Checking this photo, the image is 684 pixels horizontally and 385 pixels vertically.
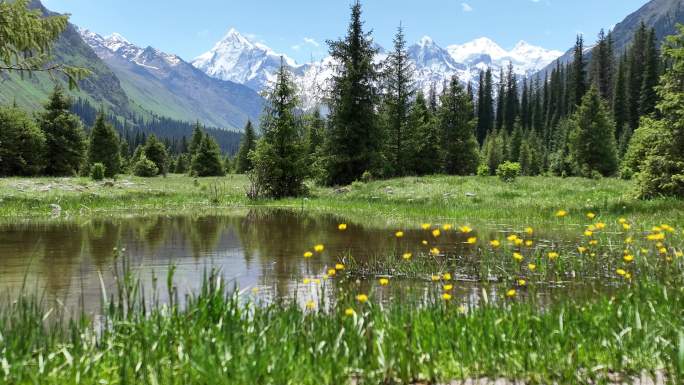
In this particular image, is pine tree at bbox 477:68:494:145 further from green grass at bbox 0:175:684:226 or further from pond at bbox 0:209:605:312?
pond at bbox 0:209:605:312

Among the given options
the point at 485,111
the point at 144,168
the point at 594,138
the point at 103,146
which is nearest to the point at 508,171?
the point at 594,138

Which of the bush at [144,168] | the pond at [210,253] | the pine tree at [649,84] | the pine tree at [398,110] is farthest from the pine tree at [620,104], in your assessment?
the pond at [210,253]

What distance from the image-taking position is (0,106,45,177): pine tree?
4438 cm

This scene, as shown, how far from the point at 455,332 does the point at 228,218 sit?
16.2 m

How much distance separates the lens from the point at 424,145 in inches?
1732

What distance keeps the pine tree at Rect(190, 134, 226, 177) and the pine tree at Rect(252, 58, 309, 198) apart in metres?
35.8

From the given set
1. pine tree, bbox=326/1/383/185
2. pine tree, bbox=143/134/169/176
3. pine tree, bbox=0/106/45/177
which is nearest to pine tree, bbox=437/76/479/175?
pine tree, bbox=326/1/383/185

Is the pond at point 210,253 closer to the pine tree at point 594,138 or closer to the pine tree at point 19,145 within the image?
the pine tree at point 19,145

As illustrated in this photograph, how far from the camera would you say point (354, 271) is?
8.70m

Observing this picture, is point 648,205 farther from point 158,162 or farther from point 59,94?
point 158,162

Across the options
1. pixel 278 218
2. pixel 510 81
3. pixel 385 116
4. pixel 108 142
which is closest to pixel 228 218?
pixel 278 218

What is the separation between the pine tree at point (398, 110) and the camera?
137ft

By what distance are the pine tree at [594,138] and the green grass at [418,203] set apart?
27.4m

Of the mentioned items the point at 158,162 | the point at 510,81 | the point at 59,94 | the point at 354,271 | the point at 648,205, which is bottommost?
the point at 354,271
